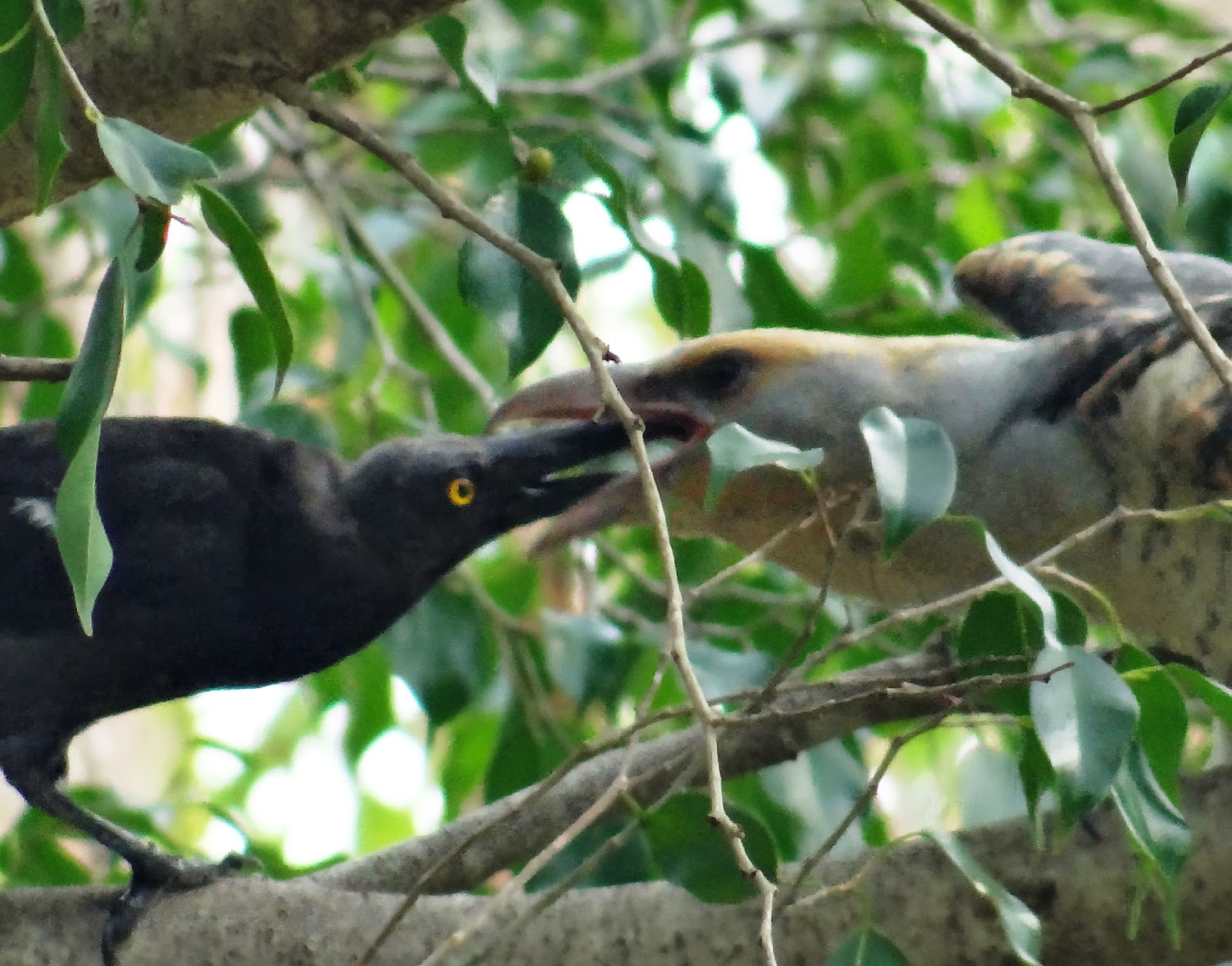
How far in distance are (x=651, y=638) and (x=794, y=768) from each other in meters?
0.42

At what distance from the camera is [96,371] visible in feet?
4.03

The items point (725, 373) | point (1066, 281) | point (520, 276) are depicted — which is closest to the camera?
point (520, 276)

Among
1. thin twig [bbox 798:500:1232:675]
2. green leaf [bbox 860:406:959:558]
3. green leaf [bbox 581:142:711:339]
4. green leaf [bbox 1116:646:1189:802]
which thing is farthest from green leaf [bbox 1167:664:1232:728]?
green leaf [bbox 581:142:711:339]

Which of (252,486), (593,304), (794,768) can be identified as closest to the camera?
(252,486)

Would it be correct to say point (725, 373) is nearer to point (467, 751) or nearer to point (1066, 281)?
point (1066, 281)

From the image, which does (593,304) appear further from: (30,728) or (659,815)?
(659,815)

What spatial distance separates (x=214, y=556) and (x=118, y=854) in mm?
407

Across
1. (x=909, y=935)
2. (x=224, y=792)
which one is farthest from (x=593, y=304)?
(x=909, y=935)

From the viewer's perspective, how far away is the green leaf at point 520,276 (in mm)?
1893

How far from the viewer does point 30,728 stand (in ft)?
6.90

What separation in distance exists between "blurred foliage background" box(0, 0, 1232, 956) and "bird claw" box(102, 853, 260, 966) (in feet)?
1.50

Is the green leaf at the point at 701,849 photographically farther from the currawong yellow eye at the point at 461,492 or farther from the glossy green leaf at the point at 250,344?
the glossy green leaf at the point at 250,344

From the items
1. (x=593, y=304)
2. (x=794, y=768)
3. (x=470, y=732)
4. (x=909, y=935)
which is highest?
(x=909, y=935)

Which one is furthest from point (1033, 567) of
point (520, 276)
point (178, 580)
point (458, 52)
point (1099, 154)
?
point (178, 580)
